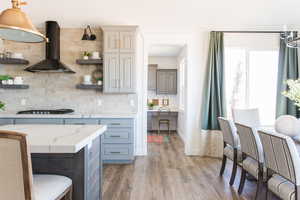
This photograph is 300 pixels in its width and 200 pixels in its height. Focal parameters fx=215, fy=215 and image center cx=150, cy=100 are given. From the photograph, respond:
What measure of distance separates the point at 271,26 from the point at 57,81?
4.71 m

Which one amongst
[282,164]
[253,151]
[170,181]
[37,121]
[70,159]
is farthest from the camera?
[37,121]

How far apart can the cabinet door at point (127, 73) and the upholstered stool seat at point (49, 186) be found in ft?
9.28

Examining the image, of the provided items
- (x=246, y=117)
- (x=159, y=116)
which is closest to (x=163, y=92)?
(x=159, y=116)

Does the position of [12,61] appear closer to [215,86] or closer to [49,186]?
[49,186]

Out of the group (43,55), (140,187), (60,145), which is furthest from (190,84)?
(60,145)

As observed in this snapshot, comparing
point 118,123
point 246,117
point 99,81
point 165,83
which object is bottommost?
point 118,123

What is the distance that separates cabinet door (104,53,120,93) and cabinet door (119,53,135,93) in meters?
0.08

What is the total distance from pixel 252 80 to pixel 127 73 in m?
2.82

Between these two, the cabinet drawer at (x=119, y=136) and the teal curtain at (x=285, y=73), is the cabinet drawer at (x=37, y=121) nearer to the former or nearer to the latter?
the cabinet drawer at (x=119, y=136)

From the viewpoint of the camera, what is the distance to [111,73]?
4.30 metres

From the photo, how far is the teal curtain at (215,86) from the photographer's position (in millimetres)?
4492

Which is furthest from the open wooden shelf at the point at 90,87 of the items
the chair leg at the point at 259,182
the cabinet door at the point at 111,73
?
the chair leg at the point at 259,182

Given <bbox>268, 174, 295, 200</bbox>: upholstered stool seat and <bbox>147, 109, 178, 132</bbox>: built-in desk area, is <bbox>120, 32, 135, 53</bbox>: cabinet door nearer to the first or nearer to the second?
<bbox>268, 174, 295, 200</bbox>: upholstered stool seat

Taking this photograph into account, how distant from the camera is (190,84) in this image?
4680mm
